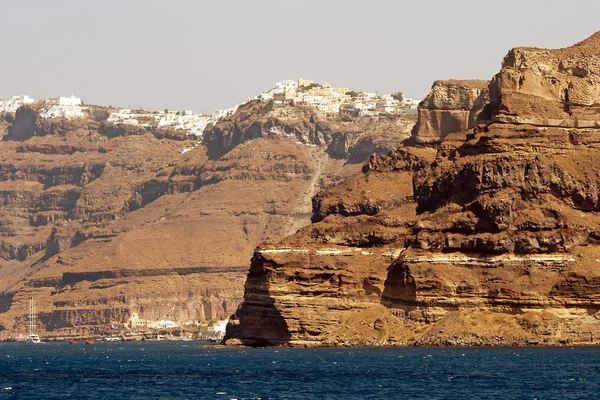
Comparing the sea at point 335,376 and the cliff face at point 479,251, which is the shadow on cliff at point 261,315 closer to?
the cliff face at point 479,251

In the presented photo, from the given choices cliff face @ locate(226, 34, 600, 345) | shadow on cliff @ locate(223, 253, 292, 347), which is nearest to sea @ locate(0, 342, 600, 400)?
cliff face @ locate(226, 34, 600, 345)

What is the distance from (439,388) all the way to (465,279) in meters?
47.6

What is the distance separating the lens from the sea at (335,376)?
122062mm

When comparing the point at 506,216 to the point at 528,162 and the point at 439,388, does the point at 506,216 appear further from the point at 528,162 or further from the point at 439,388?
the point at 439,388

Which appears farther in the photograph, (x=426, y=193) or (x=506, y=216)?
(x=426, y=193)

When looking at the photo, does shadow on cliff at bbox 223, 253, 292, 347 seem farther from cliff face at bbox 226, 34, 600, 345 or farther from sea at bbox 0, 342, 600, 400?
sea at bbox 0, 342, 600, 400

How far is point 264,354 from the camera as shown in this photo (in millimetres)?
178250

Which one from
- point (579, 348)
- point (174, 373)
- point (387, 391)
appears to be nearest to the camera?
point (387, 391)

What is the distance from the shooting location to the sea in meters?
122

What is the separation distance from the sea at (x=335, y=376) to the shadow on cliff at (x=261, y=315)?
4.45 metres

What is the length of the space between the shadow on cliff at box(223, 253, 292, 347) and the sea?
14.6ft

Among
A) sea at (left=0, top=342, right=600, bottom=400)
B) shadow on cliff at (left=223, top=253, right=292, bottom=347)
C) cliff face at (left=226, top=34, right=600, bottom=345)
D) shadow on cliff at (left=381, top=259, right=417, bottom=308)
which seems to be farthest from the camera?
shadow on cliff at (left=223, top=253, right=292, bottom=347)

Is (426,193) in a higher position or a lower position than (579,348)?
higher

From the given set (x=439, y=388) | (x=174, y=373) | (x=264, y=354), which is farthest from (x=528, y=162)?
(x=439, y=388)
